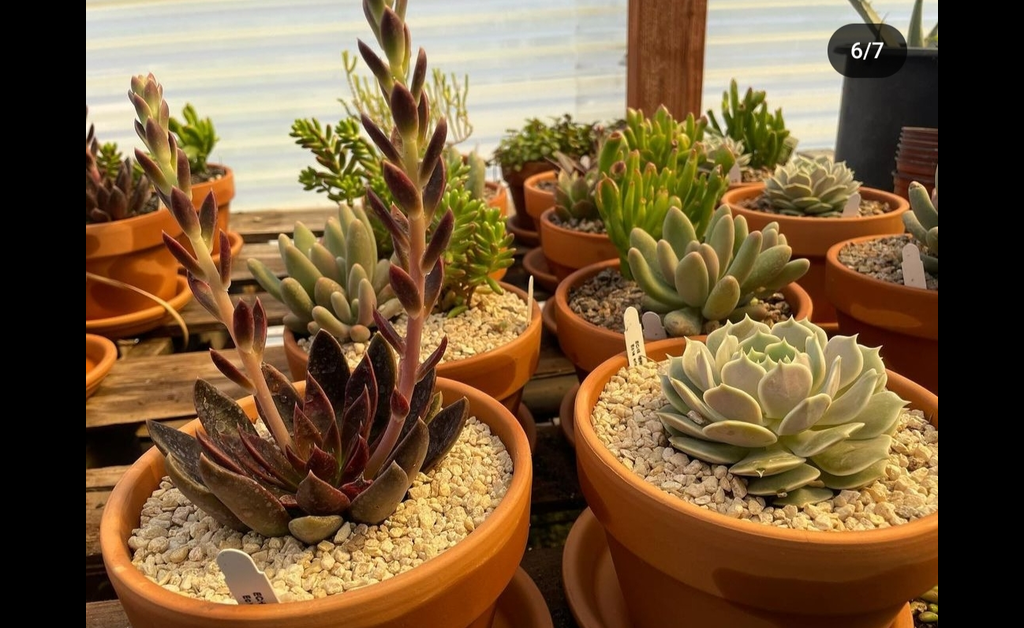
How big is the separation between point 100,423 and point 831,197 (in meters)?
1.49

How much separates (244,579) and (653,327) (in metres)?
0.71

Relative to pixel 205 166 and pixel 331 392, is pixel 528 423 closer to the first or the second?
pixel 331 392

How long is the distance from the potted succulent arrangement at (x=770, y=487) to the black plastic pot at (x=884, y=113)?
1.26 m

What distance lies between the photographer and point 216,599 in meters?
0.60

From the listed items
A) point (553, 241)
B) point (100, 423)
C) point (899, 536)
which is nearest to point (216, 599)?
point (899, 536)

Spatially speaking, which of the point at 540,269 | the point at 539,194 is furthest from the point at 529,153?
the point at 540,269

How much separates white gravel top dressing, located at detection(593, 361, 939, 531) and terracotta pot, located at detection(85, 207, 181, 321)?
110 cm

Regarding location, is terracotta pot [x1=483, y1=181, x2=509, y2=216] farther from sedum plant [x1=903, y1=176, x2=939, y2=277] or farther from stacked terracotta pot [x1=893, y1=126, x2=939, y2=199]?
stacked terracotta pot [x1=893, y1=126, x2=939, y2=199]

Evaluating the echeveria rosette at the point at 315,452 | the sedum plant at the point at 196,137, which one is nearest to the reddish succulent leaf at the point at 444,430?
the echeveria rosette at the point at 315,452

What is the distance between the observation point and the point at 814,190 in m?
1.54

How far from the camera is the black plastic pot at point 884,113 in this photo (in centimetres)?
177

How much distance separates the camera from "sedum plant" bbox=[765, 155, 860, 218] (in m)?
1.51

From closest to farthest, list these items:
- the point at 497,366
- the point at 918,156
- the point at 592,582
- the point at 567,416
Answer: the point at 592,582 < the point at 497,366 < the point at 567,416 < the point at 918,156

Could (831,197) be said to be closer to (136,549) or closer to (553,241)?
(553,241)
